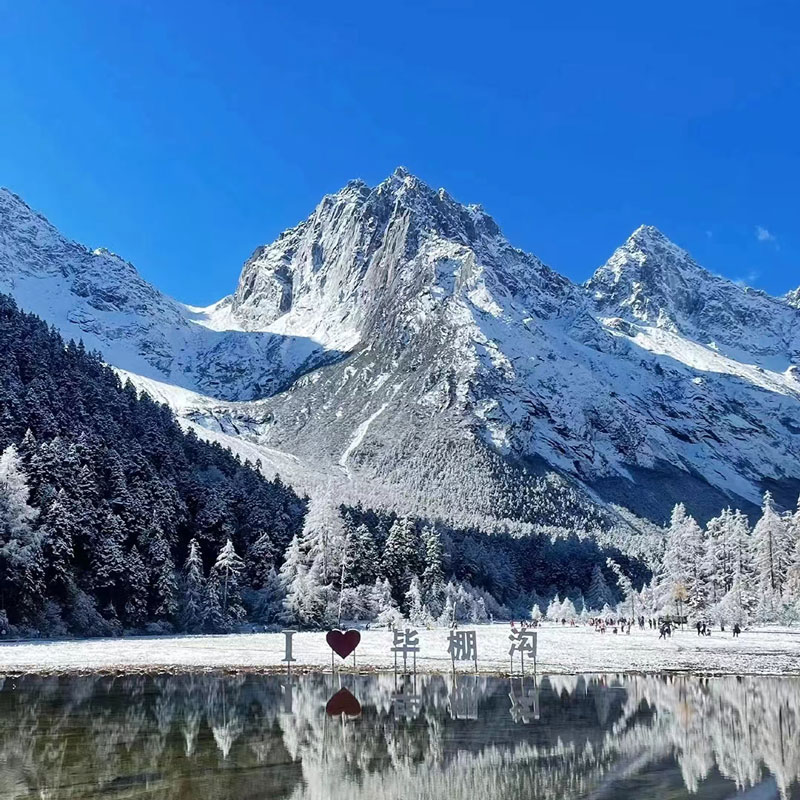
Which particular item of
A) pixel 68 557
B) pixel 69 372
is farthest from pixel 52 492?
pixel 69 372

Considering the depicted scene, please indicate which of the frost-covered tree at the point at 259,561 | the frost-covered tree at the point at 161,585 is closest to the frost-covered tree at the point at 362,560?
the frost-covered tree at the point at 259,561

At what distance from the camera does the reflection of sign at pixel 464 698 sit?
25.8 meters

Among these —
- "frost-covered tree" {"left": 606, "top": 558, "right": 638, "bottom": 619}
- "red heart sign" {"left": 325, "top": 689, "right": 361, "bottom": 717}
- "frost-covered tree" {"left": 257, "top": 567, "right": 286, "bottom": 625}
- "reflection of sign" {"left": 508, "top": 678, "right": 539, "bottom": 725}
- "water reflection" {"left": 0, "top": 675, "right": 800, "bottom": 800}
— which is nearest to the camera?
"water reflection" {"left": 0, "top": 675, "right": 800, "bottom": 800}

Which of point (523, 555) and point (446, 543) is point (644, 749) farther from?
point (523, 555)

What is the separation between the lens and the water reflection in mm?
16203

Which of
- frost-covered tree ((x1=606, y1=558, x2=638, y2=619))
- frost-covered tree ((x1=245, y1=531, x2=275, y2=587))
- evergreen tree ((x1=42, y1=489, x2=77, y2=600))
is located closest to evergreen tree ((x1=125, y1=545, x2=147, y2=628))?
evergreen tree ((x1=42, y1=489, x2=77, y2=600))

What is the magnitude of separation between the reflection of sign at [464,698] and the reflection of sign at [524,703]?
1335 millimetres

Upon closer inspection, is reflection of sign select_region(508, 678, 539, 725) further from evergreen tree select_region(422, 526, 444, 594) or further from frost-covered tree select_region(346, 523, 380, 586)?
evergreen tree select_region(422, 526, 444, 594)

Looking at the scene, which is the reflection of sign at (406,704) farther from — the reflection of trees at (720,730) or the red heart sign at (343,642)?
the reflection of trees at (720,730)

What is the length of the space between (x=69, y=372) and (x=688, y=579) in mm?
86564

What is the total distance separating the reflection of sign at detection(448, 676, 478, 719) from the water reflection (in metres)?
0.12

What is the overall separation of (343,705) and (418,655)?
22288 mm

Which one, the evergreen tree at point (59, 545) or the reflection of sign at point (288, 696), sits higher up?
the evergreen tree at point (59, 545)

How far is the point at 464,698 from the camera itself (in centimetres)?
2973
